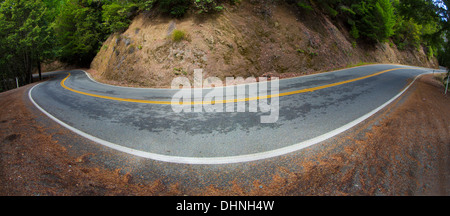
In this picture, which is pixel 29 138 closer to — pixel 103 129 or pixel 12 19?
pixel 103 129

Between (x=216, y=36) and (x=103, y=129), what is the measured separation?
9.19 m

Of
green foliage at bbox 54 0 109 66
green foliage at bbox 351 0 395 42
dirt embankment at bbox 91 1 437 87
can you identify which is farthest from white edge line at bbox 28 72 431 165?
green foliage at bbox 54 0 109 66

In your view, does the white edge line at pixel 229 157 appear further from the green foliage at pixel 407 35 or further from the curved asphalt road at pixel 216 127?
the green foliage at pixel 407 35

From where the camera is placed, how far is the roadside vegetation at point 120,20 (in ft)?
37.8

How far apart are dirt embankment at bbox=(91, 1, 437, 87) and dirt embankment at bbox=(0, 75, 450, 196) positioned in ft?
26.2

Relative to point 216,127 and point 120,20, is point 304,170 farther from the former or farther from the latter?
point 120,20

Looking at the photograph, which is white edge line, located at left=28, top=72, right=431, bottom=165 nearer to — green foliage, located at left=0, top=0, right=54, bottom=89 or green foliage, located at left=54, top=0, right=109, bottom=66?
green foliage, located at left=0, top=0, right=54, bottom=89

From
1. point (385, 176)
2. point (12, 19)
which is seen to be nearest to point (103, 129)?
point (385, 176)

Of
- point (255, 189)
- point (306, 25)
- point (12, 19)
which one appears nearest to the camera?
point (255, 189)

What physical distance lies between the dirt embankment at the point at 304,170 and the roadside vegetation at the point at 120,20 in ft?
33.1

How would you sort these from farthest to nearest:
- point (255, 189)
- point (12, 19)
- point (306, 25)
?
1. point (12, 19)
2. point (306, 25)
3. point (255, 189)

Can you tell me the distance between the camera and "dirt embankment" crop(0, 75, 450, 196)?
2.46 meters
